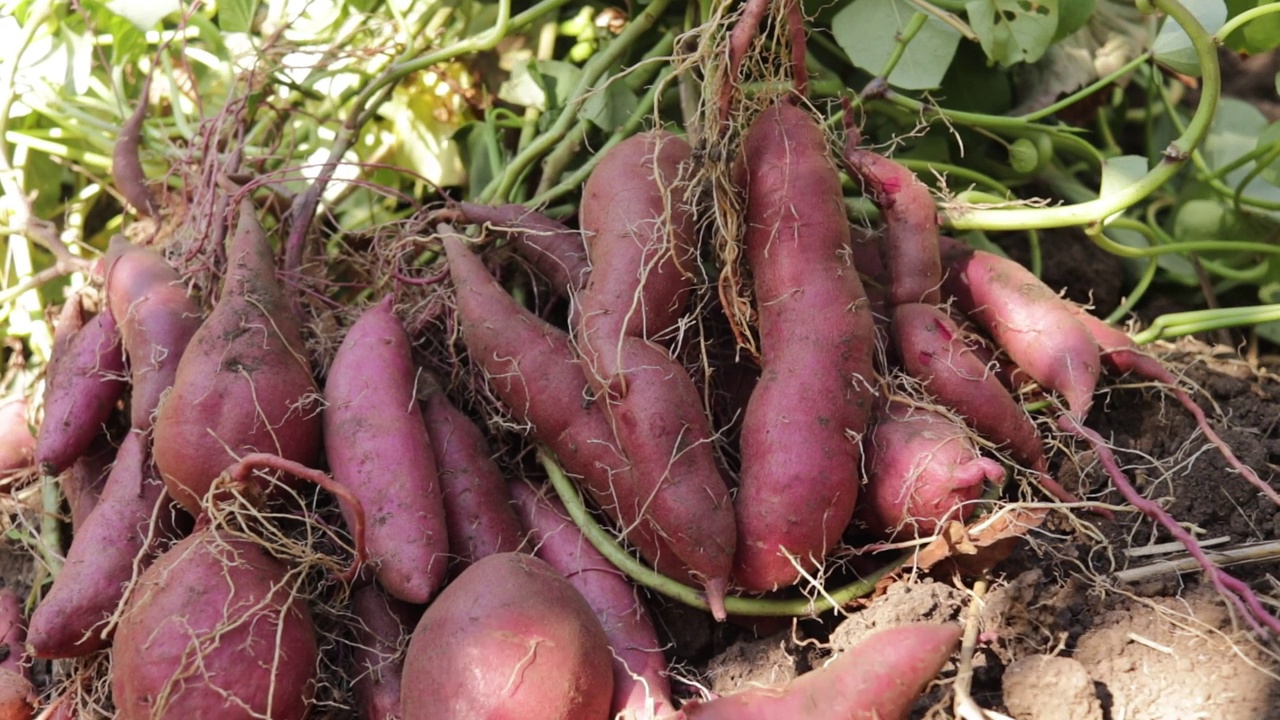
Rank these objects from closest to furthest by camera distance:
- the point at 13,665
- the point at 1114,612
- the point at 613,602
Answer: the point at 1114,612
the point at 613,602
the point at 13,665

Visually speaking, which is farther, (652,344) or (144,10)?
(144,10)

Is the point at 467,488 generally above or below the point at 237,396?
below

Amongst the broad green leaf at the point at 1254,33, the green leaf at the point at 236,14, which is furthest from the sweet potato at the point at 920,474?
the green leaf at the point at 236,14

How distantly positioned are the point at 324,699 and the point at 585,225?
631 millimetres

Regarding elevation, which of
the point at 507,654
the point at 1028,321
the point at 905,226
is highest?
the point at 905,226

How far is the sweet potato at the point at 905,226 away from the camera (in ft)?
3.90

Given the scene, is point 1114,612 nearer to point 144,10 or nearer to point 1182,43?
point 1182,43

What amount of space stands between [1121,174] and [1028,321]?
0.25m

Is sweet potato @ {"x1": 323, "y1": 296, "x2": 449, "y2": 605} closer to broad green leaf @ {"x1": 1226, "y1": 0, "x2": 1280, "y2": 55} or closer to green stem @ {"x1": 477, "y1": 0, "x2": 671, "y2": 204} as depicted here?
green stem @ {"x1": 477, "y1": 0, "x2": 671, "y2": 204}

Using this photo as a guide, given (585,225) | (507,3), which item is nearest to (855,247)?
(585,225)

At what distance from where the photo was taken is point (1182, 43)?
127 centimetres

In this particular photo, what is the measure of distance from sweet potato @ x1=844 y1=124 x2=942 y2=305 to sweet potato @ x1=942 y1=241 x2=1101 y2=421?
0.08m

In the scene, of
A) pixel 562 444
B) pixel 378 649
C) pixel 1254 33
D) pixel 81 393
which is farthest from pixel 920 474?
pixel 81 393

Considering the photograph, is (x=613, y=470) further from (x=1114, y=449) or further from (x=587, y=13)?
(x=587, y=13)
